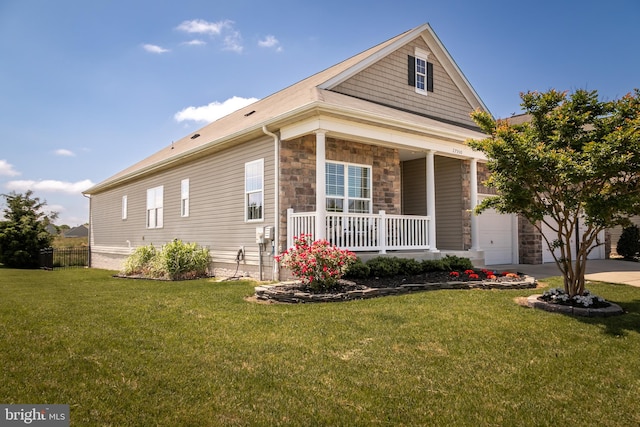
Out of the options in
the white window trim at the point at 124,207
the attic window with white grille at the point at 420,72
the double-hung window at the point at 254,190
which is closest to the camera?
the double-hung window at the point at 254,190

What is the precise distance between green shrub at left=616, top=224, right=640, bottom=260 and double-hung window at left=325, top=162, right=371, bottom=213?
39.6 feet

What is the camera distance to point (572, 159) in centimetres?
593

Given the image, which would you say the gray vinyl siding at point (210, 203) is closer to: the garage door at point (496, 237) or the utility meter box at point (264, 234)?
the utility meter box at point (264, 234)

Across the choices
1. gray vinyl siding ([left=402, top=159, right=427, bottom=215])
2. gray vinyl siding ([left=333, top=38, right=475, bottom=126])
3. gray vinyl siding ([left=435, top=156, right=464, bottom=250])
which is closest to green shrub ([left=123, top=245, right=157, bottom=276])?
gray vinyl siding ([left=333, top=38, right=475, bottom=126])

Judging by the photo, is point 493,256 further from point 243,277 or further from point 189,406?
point 189,406

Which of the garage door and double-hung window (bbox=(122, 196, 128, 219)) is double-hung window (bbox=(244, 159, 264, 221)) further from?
double-hung window (bbox=(122, 196, 128, 219))

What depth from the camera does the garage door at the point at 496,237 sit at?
1388cm

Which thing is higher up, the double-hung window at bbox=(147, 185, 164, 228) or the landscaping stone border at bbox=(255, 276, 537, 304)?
the double-hung window at bbox=(147, 185, 164, 228)

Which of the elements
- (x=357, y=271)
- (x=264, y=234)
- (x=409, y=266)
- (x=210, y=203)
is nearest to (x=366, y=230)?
(x=409, y=266)

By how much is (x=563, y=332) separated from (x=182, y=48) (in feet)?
37.0

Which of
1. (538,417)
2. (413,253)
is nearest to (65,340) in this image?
(538,417)

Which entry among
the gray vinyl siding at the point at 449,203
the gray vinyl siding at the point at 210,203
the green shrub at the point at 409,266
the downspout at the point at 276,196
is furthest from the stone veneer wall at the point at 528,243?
the gray vinyl siding at the point at 210,203

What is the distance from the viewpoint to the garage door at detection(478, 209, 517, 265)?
1388 centimetres

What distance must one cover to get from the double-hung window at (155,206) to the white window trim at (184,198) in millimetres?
1570
